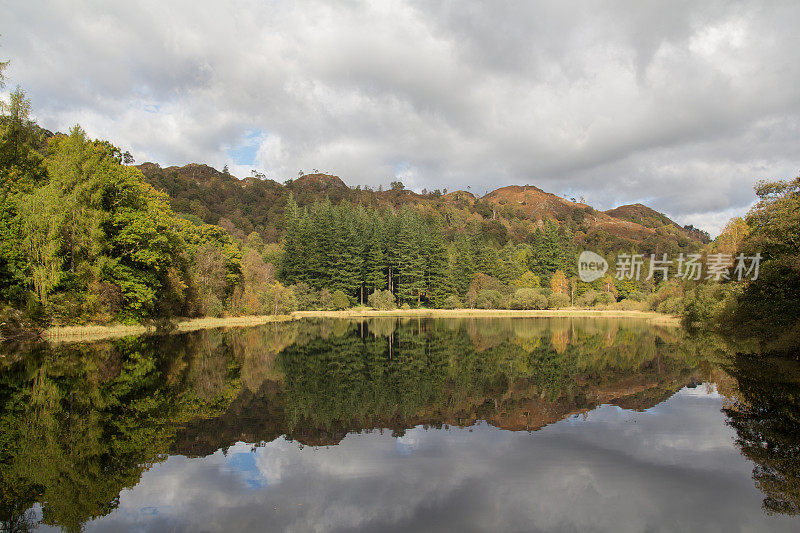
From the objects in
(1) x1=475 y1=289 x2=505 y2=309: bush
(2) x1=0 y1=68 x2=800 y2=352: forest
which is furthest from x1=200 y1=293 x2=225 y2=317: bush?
(1) x1=475 y1=289 x2=505 y2=309: bush

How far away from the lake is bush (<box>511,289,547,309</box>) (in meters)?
51.1

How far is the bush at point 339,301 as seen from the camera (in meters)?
62.7

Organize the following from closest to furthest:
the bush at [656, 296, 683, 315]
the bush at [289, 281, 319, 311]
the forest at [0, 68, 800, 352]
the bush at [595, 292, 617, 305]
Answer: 1. the forest at [0, 68, 800, 352]
2. the bush at [656, 296, 683, 315]
3. the bush at [289, 281, 319, 311]
4. the bush at [595, 292, 617, 305]

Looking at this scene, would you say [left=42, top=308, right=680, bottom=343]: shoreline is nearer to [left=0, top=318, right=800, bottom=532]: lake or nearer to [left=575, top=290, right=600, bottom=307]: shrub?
[left=575, top=290, right=600, bottom=307]: shrub

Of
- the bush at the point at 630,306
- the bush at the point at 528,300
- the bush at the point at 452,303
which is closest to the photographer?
the bush at the point at 630,306

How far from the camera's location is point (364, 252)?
7169 centimetres

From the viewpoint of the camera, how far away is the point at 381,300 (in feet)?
216

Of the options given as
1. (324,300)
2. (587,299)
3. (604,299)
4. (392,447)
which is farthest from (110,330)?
(604,299)

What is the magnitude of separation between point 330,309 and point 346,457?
55.4 metres

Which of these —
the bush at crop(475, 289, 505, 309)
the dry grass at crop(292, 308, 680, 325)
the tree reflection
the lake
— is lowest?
the dry grass at crop(292, 308, 680, 325)

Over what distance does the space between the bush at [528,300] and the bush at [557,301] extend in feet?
6.45

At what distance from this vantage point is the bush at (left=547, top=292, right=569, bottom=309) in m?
70.4

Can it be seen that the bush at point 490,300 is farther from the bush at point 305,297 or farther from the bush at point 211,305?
the bush at point 211,305

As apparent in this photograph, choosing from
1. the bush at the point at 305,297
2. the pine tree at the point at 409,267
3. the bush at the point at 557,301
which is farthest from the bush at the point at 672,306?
the bush at the point at 305,297
